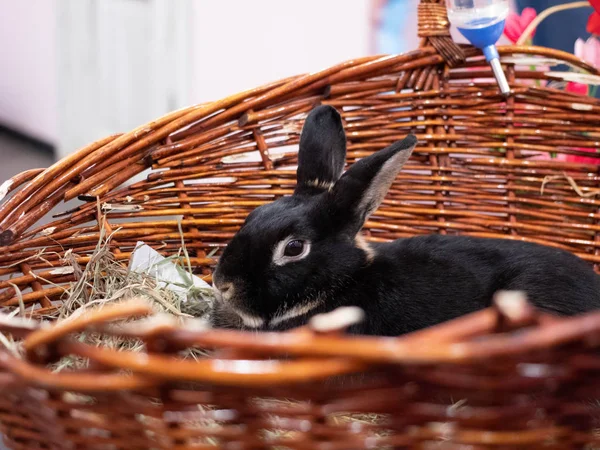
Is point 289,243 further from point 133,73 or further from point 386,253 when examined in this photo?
point 133,73

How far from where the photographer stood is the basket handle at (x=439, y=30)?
5.12 feet

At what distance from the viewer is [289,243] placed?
112cm

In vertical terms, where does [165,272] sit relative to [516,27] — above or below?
below

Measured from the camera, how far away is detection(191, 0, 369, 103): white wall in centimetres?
329

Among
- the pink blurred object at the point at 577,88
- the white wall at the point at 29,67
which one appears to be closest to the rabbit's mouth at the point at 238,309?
the pink blurred object at the point at 577,88

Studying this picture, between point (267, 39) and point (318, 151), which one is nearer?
point (318, 151)

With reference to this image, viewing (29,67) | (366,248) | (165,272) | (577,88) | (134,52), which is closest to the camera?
(366,248)

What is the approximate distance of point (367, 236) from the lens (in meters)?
1.61

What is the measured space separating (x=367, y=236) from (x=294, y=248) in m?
0.51

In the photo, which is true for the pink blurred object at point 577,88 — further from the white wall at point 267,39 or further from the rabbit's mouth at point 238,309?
the white wall at point 267,39

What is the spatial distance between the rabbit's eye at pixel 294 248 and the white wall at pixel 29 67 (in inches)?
136

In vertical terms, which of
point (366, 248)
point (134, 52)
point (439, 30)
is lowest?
point (366, 248)

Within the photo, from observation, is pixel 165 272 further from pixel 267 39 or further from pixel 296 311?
pixel 267 39

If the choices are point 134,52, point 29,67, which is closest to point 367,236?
point 134,52
